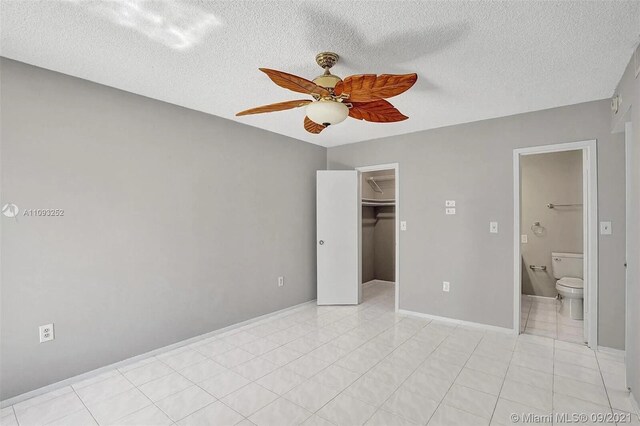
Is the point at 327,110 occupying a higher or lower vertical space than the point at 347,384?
higher

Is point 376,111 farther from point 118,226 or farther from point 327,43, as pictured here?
point 118,226

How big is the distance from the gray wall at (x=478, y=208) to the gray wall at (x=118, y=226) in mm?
1854

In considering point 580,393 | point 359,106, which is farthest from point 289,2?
point 580,393

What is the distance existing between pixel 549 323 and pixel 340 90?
370cm

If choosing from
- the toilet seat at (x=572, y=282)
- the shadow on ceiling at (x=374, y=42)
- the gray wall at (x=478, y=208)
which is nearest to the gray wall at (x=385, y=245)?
the gray wall at (x=478, y=208)

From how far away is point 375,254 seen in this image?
6109 millimetres

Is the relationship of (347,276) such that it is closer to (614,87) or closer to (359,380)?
(359,380)

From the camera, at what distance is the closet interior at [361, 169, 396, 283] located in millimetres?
5832

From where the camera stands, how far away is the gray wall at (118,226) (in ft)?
7.16

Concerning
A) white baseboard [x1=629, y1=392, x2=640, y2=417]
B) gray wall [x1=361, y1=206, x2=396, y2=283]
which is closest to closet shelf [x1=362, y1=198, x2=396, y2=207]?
gray wall [x1=361, y1=206, x2=396, y2=283]

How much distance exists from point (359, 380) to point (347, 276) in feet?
6.91

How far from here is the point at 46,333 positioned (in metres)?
2.27

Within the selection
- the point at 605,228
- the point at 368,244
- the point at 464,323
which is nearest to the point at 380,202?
the point at 368,244

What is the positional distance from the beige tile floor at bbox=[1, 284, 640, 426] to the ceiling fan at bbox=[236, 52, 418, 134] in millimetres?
1918
